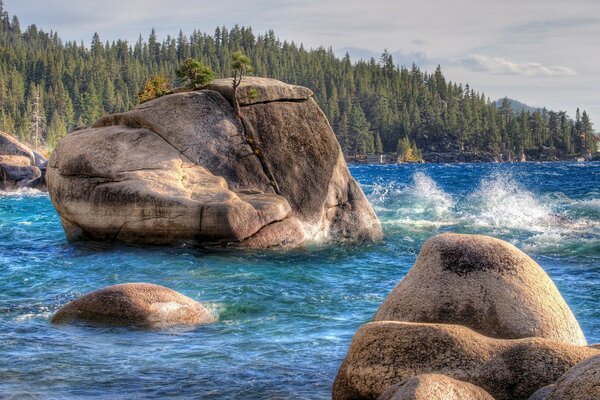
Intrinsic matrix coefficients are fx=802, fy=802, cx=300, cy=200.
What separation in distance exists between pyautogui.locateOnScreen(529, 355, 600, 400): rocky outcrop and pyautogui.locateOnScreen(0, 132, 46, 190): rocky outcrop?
56884 mm

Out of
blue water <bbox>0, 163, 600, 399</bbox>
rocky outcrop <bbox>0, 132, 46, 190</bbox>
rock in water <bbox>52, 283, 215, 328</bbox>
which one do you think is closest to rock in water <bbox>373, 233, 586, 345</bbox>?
blue water <bbox>0, 163, 600, 399</bbox>

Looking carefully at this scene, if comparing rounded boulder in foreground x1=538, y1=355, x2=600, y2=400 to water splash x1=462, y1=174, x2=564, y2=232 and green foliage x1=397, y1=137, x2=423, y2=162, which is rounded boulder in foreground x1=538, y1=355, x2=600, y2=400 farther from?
green foliage x1=397, y1=137, x2=423, y2=162

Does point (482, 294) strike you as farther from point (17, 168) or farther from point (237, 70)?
point (17, 168)

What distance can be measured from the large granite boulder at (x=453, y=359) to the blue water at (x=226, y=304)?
1528 millimetres

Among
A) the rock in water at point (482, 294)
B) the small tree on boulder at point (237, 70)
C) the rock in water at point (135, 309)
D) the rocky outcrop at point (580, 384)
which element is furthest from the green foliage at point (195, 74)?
the rocky outcrop at point (580, 384)

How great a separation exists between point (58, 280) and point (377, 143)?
17508cm

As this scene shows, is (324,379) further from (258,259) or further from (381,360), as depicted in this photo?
(258,259)

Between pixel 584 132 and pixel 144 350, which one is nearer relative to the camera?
pixel 144 350

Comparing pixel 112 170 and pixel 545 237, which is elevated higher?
pixel 112 170

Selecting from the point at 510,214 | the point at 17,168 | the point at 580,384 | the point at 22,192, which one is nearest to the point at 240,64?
the point at 510,214

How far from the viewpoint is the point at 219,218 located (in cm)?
2236

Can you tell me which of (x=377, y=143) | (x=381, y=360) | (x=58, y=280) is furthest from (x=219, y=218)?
(x=377, y=143)

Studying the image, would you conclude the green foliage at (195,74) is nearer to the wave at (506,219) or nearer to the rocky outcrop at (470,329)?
the wave at (506,219)

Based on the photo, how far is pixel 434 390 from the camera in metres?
7.14
